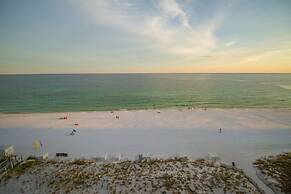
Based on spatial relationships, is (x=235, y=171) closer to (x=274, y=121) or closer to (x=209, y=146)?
(x=209, y=146)

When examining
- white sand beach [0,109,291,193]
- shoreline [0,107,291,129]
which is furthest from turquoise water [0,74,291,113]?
white sand beach [0,109,291,193]

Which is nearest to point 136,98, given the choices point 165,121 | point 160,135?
point 165,121

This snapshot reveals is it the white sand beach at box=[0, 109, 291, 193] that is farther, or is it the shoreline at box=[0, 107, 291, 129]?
the shoreline at box=[0, 107, 291, 129]

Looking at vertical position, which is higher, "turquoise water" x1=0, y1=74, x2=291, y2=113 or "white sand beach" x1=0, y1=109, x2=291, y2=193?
"turquoise water" x1=0, y1=74, x2=291, y2=113

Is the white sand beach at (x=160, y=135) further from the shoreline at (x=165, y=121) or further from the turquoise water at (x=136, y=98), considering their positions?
the turquoise water at (x=136, y=98)

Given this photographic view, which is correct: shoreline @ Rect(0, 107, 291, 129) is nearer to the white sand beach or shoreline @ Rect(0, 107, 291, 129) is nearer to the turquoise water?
the white sand beach

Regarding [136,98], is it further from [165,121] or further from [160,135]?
[160,135]

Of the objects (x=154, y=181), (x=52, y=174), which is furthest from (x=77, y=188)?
(x=154, y=181)

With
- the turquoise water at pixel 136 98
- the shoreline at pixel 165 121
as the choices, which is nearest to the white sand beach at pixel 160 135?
the shoreline at pixel 165 121
